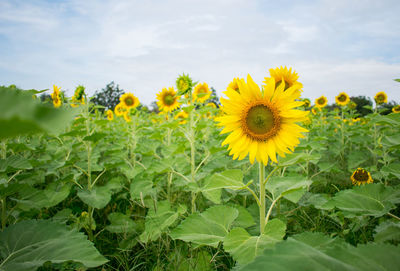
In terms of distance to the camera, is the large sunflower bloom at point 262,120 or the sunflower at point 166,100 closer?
the large sunflower bloom at point 262,120

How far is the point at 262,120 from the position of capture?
4.99 feet

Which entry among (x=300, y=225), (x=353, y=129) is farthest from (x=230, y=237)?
(x=353, y=129)

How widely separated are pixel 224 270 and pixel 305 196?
1.12 metres

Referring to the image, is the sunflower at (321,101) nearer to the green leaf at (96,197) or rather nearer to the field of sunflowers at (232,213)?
the field of sunflowers at (232,213)

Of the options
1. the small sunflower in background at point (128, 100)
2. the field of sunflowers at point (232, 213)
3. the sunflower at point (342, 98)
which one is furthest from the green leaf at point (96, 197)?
the sunflower at point (342, 98)

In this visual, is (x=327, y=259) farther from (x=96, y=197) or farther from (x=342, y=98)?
(x=342, y=98)

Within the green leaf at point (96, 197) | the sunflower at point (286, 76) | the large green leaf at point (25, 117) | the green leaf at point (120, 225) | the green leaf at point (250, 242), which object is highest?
the sunflower at point (286, 76)

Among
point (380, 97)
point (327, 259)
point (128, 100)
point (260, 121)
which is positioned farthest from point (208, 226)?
point (380, 97)

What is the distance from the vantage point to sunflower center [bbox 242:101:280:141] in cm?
153

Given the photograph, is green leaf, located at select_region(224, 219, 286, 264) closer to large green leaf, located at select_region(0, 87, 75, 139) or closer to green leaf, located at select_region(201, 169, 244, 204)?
green leaf, located at select_region(201, 169, 244, 204)

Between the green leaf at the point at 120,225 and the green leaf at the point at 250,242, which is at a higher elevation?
the green leaf at the point at 250,242

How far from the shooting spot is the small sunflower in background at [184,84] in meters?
2.80

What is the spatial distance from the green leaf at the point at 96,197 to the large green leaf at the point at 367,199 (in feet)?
6.21

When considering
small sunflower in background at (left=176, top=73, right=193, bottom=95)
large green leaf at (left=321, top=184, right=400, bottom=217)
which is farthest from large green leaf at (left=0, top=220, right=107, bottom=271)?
small sunflower in background at (left=176, top=73, right=193, bottom=95)
